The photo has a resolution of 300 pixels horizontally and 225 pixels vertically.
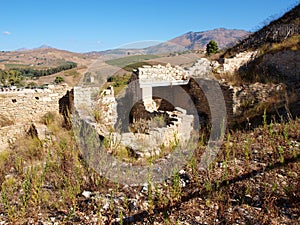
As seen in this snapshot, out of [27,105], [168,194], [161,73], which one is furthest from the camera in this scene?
[161,73]

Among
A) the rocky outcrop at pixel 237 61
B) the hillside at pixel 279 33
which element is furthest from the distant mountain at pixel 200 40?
the hillside at pixel 279 33

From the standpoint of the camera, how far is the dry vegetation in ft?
9.71

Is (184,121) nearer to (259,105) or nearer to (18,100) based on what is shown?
(259,105)

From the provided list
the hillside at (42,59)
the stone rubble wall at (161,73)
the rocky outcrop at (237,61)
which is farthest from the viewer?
the hillside at (42,59)

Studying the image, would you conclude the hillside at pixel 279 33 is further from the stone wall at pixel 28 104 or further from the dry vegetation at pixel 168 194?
the dry vegetation at pixel 168 194

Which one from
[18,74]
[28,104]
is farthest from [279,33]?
[18,74]

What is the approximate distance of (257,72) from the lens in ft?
35.2

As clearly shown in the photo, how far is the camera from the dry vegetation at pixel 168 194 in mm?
2959

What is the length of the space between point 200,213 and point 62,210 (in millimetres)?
1649

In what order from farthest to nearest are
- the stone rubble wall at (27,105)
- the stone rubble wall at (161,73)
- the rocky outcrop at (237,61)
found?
the rocky outcrop at (237,61) → the stone rubble wall at (161,73) → the stone rubble wall at (27,105)

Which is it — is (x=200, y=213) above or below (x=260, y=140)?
below

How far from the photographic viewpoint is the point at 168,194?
3.37m

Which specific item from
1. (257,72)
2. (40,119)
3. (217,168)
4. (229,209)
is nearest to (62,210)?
(229,209)

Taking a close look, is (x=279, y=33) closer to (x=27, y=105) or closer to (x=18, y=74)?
(x=27, y=105)
